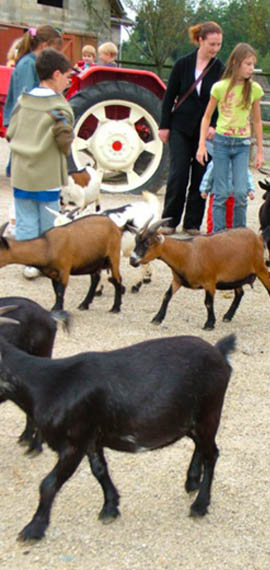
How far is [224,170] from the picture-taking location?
6668 millimetres

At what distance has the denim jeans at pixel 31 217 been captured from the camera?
642 cm

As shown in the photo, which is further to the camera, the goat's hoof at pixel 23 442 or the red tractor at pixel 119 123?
the red tractor at pixel 119 123

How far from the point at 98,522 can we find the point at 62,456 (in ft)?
1.45

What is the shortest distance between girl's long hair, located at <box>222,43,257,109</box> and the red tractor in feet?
11.9

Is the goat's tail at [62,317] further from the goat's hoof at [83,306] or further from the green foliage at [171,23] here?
the green foliage at [171,23]

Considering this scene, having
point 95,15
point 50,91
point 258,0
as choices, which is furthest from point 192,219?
point 258,0

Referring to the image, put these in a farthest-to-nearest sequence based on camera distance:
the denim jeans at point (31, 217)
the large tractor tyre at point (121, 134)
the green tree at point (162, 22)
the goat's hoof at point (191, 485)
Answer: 1. the green tree at point (162, 22)
2. the large tractor tyre at point (121, 134)
3. the denim jeans at point (31, 217)
4. the goat's hoof at point (191, 485)

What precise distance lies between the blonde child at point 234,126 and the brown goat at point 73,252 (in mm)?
1288

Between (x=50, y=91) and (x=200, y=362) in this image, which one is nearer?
(x=200, y=362)

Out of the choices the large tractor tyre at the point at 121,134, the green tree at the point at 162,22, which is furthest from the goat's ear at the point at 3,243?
the green tree at the point at 162,22

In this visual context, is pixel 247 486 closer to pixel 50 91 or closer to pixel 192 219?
→ pixel 50 91

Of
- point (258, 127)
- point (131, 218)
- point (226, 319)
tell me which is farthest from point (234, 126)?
point (226, 319)

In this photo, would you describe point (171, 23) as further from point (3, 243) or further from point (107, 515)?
point (107, 515)

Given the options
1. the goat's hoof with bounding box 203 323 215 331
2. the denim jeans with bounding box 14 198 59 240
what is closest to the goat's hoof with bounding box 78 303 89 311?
the denim jeans with bounding box 14 198 59 240
